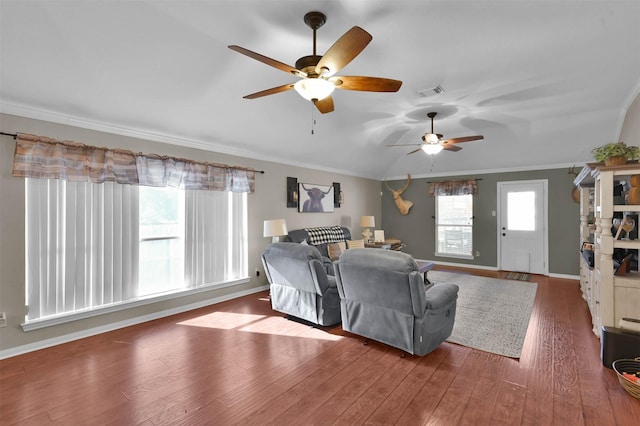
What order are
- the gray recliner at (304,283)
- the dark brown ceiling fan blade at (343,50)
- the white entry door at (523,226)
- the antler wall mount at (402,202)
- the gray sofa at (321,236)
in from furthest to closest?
the antler wall mount at (402,202) → the white entry door at (523,226) → the gray sofa at (321,236) → the gray recliner at (304,283) → the dark brown ceiling fan blade at (343,50)

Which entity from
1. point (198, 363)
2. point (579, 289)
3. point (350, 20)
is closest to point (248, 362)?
point (198, 363)

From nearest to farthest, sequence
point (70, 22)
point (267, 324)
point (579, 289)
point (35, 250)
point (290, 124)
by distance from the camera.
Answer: point (70, 22) < point (35, 250) < point (267, 324) < point (290, 124) < point (579, 289)

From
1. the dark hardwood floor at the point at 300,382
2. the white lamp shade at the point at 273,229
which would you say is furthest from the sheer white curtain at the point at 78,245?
the white lamp shade at the point at 273,229

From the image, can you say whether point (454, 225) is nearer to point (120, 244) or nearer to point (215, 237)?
point (215, 237)

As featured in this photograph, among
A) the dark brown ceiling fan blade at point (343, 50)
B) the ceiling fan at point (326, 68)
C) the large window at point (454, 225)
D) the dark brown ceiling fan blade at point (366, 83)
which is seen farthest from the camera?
the large window at point (454, 225)

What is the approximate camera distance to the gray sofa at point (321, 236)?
551 centimetres

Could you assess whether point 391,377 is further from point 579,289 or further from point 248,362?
point 579,289

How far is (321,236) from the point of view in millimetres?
6027

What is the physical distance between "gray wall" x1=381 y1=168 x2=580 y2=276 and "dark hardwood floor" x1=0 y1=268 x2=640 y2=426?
3305mm

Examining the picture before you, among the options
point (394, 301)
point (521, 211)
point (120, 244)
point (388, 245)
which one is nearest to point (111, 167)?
point (120, 244)

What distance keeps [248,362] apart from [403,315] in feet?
4.97

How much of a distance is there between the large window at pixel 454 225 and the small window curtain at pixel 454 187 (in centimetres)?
17

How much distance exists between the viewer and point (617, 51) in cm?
281

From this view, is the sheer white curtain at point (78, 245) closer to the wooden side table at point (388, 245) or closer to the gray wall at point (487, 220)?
the wooden side table at point (388, 245)
